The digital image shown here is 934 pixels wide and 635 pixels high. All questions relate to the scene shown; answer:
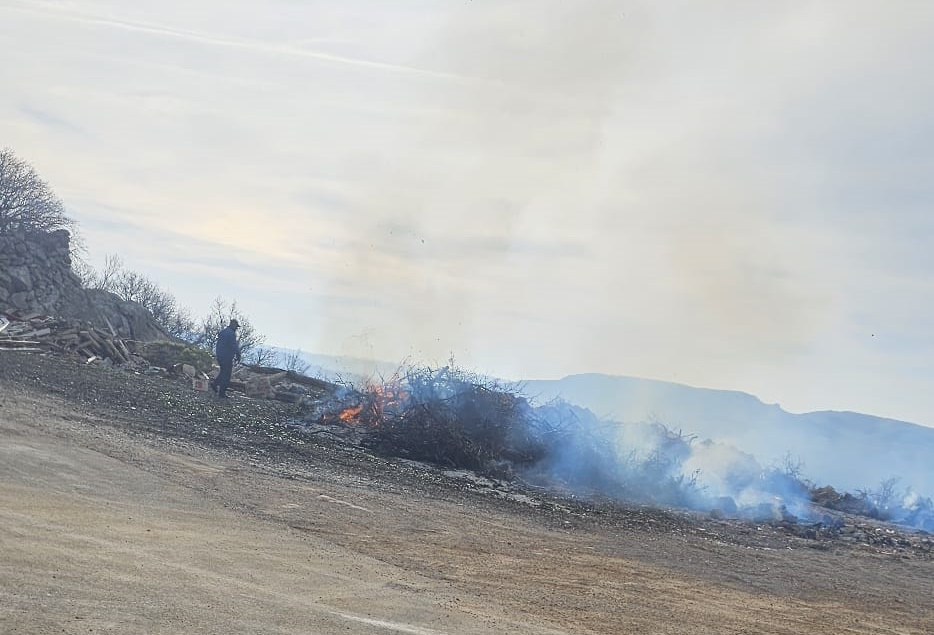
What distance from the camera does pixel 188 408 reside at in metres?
20.1

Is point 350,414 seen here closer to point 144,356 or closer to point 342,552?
point 342,552

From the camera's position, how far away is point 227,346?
2427 centimetres

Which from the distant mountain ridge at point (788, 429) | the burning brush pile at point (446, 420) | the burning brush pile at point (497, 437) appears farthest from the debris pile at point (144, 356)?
the distant mountain ridge at point (788, 429)

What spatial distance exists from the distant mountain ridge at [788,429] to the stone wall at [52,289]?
1928cm

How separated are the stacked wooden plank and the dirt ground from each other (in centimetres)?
1017

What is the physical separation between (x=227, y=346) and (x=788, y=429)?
40402 millimetres

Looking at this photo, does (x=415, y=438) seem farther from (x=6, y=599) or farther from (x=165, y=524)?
(x=6, y=599)

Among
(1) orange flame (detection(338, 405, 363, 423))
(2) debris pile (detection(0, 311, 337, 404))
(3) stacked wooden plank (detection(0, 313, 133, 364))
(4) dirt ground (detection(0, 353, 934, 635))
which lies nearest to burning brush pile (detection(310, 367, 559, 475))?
(1) orange flame (detection(338, 405, 363, 423))

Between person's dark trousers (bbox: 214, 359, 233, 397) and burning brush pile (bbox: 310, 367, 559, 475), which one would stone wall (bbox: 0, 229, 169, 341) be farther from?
burning brush pile (bbox: 310, 367, 559, 475)

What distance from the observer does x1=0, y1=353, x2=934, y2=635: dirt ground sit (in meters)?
6.47

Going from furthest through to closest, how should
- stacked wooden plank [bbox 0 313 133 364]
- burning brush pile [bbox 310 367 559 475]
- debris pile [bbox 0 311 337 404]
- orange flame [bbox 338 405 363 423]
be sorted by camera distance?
debris pile [bbox 0 311 337 404]
stacked wooden plank [bbox 0 313 133 364]
orange flame [bbox 338 405 363 423]
burning brush pile [bbox 310 367 559 475]

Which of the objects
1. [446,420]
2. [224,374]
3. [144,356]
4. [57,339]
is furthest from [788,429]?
[57,339]

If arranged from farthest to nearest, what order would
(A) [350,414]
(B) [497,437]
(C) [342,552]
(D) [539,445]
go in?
(A) [350,414] → (D) [539,445] → (B) [497,437] → (C) [342,552]

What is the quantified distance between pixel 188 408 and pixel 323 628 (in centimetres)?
1474
